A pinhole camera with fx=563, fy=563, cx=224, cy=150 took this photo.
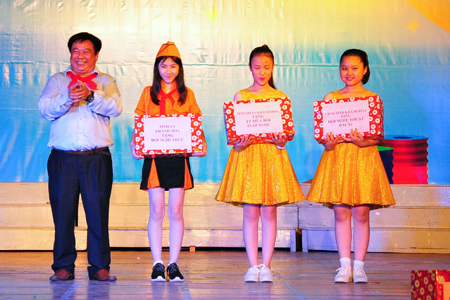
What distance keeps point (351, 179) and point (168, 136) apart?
1.09 meters

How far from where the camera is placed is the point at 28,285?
3.06 meters

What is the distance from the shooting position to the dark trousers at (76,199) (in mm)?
3236

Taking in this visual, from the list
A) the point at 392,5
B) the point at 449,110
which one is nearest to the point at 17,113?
the point at 392,5

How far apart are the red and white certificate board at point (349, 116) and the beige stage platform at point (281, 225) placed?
6.27 ft

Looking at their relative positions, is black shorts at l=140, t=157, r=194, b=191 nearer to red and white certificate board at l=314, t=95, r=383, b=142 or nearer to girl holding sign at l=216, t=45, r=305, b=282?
girl holding sign at l=216, t=45, r=305, b=282

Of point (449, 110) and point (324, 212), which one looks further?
point (449, 110)

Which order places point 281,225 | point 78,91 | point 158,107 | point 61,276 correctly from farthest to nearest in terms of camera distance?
point 281,225
point 158,107
point 61,276
point 78,91

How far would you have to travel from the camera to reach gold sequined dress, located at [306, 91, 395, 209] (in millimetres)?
3260

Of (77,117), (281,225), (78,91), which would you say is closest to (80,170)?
(77,117)

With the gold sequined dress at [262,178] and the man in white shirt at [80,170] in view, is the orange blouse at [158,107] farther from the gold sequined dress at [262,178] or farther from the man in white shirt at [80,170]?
the gold sequined dress at [262,178]

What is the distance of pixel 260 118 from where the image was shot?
317 cm

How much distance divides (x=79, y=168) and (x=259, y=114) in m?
1.08

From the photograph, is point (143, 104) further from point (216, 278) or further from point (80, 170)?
point (216, 278)

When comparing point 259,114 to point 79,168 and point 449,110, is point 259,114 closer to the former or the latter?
point 79,168
